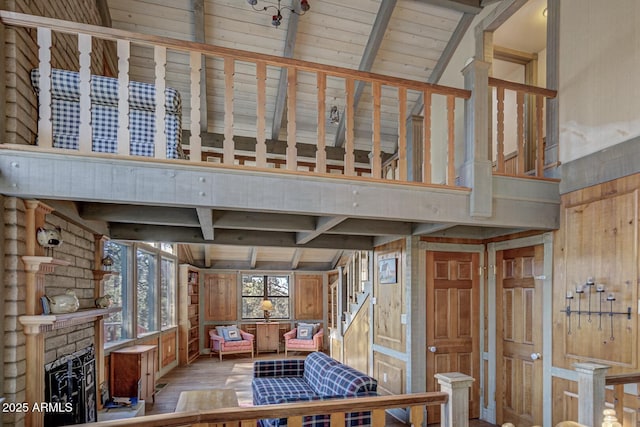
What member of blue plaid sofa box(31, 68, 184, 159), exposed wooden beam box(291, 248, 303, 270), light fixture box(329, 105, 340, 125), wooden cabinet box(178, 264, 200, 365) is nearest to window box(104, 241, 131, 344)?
wooden cabinet box(178, 264, 200, 365)

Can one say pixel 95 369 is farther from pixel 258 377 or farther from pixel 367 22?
pixel 367 22

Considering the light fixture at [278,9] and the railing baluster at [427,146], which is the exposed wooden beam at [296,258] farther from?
the railing baluster at [427,146]

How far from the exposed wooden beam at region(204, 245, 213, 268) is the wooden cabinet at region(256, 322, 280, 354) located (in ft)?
6.18

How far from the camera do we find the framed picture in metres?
5.08

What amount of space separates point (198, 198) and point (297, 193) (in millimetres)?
711

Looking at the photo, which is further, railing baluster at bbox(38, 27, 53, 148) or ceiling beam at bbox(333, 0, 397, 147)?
ceiling beam at bbox(333, 0, 397, 147)

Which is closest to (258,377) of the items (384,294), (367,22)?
(384,294)

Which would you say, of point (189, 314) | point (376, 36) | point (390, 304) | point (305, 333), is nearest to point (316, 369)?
point (390, 304)

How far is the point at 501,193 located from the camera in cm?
357

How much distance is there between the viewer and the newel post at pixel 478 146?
136 inches

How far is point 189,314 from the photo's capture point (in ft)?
29.8

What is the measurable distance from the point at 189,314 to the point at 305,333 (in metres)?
2.65

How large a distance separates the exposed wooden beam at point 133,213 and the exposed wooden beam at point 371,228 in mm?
1504

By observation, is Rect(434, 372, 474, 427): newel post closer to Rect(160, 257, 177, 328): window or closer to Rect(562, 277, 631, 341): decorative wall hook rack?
Rect(562, 277, 631, 341): decorative wall hook rack
